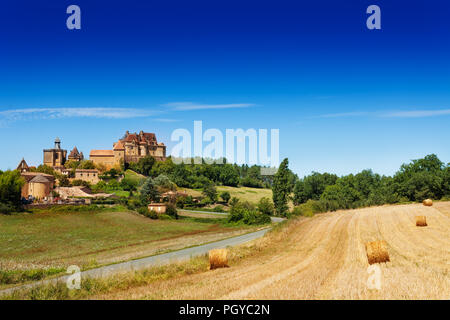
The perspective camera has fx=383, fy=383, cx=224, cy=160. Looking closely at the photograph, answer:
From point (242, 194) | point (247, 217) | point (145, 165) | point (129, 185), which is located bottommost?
point (242, 194)

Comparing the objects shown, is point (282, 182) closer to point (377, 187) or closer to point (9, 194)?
point (377, 187)

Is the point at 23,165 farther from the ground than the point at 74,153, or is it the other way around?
the point at 74,153

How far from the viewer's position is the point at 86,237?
144 feet

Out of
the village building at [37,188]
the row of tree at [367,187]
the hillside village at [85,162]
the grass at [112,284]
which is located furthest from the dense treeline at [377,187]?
the village building at [37,188]

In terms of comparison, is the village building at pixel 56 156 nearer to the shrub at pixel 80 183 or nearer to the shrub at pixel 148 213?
the shrub at pixel 80 183

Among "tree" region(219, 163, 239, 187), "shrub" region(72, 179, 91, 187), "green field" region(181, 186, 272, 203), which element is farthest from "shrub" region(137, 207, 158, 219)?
"tree" region(219, 163, 239, 187)

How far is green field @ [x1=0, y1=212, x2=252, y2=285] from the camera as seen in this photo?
29.0 metres

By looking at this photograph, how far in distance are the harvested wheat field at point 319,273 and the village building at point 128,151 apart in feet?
417

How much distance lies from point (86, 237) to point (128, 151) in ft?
371

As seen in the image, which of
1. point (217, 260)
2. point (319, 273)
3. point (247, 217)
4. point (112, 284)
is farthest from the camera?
point (247, 217)

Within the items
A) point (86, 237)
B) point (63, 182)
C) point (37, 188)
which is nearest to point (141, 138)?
point (63, 182)

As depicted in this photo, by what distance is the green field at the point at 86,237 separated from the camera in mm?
→ 29016

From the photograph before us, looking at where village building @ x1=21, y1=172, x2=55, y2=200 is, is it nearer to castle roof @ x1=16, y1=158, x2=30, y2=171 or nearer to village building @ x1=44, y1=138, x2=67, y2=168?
castle roof @ x1=16, y1=158, x2=30, y2=171
